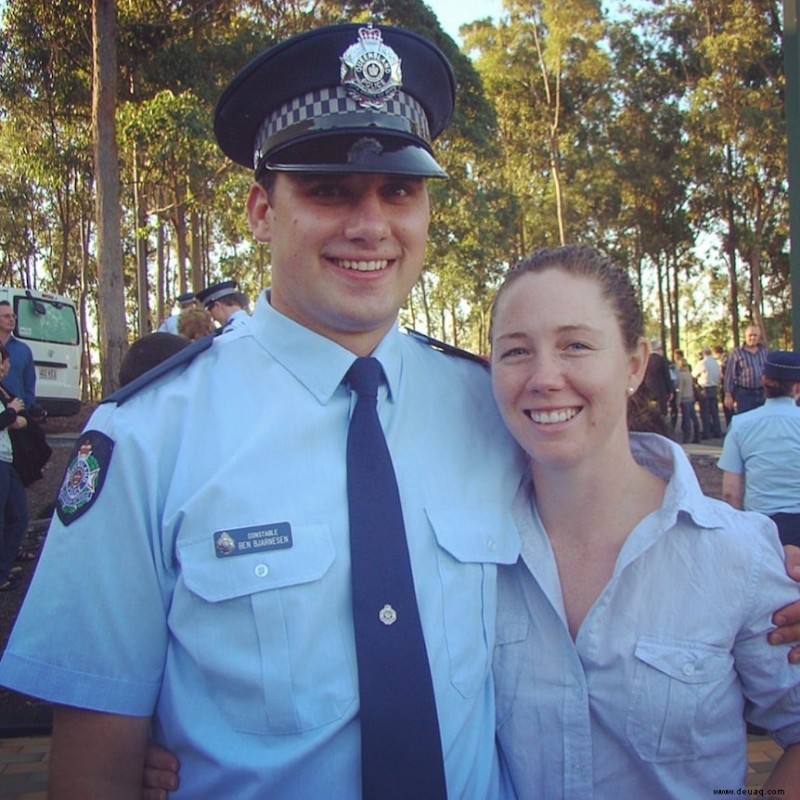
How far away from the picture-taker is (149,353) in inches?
150

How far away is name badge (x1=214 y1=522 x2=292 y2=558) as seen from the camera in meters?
1.50

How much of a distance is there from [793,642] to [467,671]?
653 millimetres

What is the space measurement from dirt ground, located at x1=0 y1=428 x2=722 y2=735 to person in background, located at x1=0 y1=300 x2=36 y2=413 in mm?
1181

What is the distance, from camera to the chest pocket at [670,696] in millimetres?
1626

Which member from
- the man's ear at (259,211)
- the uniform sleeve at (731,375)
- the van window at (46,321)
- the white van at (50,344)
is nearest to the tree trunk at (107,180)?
the white van at (50,344)

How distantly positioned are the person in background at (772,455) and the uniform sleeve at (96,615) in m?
3.99

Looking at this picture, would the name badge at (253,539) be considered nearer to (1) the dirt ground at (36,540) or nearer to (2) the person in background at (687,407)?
(1) the dirt ground at (36,540)

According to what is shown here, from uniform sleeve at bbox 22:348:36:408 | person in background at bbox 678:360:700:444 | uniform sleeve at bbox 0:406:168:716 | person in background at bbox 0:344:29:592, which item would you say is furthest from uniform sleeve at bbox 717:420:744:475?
person in background at bbox 678:360:700:444

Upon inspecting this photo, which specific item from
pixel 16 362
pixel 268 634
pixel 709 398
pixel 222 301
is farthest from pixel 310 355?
pixel 709 398

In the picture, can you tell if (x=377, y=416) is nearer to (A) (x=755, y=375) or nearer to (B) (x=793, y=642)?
(B) (x=793, y=642)

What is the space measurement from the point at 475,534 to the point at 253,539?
445 millimetres

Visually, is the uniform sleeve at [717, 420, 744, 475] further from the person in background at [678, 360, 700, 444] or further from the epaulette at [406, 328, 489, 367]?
the person in background at [678, 360, 700, 444]

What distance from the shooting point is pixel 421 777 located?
144 cm

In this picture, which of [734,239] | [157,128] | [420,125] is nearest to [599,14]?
[734,239]
